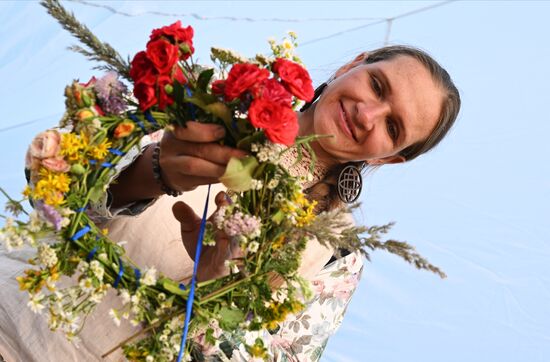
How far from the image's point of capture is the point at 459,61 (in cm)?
306

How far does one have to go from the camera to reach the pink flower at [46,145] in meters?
0.86

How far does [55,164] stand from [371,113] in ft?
2.11

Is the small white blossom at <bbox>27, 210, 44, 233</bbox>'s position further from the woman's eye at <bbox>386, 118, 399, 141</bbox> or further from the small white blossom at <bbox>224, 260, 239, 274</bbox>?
the woman's eye at <bbox>386, 118, 399, 141</bbox>

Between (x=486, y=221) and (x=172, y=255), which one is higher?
(x=486, y=221)

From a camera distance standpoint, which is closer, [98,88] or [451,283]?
[98,88]

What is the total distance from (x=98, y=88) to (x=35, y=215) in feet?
0.64

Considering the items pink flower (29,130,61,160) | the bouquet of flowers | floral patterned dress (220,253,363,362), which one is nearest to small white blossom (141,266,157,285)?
the bouquet of flowers

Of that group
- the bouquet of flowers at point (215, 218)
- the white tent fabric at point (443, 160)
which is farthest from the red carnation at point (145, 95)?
the white tent fabric at point (443, 160)

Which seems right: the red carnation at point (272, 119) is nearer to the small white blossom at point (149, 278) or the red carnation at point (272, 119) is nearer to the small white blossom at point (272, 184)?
the small white blossom at point (272, 184)

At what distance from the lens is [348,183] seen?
1508mm

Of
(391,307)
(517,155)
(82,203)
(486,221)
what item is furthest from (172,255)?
(517,155)

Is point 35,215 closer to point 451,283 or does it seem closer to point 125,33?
point 451,283

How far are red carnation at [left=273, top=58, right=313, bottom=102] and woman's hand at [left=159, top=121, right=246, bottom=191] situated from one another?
11 centimetres

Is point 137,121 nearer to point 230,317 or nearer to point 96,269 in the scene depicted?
point 96,269
